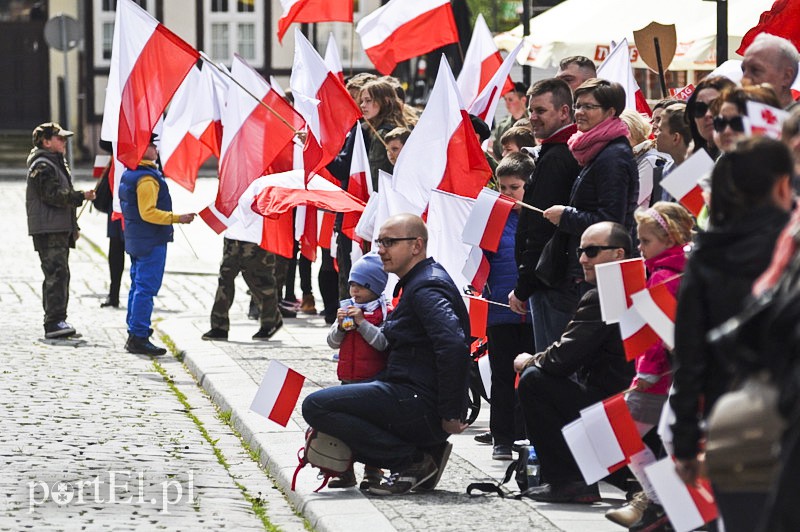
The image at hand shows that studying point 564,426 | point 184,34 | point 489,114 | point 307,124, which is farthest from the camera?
point 184,34

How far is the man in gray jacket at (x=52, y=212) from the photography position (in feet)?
42.7

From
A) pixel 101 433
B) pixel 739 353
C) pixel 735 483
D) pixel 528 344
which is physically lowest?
pixel 101 433

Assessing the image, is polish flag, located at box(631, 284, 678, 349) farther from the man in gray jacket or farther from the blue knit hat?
the man in gray jacket

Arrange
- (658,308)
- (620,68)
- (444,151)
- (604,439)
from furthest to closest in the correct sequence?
(620,68) → (444,151) → (604,439) → (658,308)

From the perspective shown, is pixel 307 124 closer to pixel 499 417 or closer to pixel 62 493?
pixel 499 417

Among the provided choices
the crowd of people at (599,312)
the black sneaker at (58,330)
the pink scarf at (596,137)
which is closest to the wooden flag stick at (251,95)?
the crowd of people at (599,312)

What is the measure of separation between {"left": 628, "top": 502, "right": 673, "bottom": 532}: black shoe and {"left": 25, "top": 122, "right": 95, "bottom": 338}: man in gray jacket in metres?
8.00

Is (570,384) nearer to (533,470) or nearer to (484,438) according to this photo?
(533,470)

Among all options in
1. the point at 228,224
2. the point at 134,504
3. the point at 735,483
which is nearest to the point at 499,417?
the point at 134,504

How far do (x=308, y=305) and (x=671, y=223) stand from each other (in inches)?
351

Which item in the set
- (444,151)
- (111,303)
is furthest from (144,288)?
(444,151)

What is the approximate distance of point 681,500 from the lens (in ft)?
17.7

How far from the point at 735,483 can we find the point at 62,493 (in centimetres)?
405

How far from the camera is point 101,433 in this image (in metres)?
9.01
